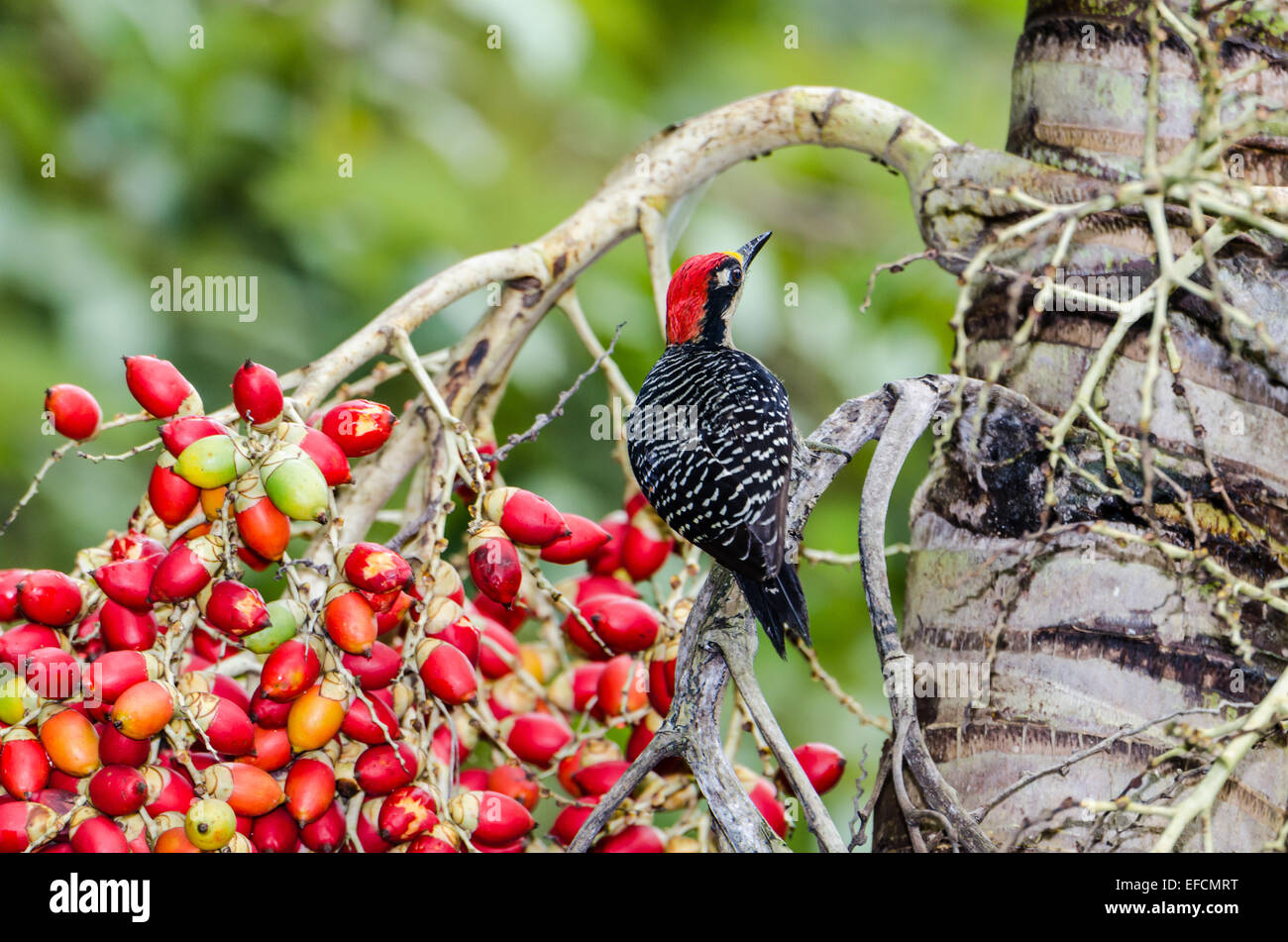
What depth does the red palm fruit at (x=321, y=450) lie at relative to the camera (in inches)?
58.2

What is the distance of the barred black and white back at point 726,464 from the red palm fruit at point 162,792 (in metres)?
0.75

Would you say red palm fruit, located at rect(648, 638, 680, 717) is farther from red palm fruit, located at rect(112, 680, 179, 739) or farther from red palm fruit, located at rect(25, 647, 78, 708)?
red palm fruit, located at rect(25, 647, 78, 708)

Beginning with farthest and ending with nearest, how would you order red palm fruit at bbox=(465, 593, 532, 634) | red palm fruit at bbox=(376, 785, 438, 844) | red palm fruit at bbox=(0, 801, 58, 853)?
1. red palm fruit at bbox=(465, 593, 532, 634)
2. red palm fruit at bbox=(376, 785, 438, 844)
3. red palm fruit at bbox=(0, 801, 58, 853)

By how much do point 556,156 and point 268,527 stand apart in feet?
7.99

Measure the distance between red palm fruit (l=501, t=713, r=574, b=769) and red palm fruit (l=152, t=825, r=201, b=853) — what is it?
1.77ft

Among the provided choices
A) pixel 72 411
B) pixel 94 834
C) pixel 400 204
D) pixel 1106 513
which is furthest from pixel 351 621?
pixel 400 204

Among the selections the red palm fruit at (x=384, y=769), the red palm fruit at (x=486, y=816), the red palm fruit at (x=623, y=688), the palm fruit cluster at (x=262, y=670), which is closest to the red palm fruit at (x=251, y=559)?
the palm fruit cluster at (x=262, y=670)

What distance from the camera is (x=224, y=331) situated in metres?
3.17

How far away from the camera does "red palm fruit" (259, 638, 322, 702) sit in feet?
4.81

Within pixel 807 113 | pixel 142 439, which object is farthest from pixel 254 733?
pixel 142 439

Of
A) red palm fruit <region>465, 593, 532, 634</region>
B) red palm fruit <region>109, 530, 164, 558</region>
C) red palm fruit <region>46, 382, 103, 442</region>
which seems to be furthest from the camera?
red palm fruit <region>465, 593, 532, 634</region>

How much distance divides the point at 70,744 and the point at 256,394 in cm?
48

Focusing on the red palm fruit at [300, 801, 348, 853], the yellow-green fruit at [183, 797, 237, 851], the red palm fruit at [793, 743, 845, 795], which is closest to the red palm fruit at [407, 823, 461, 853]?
→ the red palm fruit at [300, 801, 348, 853]
